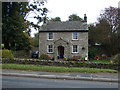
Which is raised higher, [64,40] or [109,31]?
[109,31]

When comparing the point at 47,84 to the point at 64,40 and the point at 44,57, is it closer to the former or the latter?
the point at 44,57

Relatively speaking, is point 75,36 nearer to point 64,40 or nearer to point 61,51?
point 64,40

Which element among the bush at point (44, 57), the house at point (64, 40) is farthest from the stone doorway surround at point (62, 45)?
the bush at point (44, 57)

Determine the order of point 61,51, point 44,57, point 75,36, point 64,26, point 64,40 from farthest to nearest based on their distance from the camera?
point 61,51 → point 64,26 → point 75,36 → point 64,40 → point 44,57

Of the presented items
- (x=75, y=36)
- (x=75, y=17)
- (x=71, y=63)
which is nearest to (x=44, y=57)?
(x=75, y=36)

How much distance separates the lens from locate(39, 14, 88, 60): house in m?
30.8

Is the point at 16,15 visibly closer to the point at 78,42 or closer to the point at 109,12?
the point at 78,42

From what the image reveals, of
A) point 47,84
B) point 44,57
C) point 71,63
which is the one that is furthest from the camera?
point 44,57

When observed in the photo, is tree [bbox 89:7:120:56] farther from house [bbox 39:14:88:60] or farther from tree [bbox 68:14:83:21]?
tree [bbox 68:14:83:21]

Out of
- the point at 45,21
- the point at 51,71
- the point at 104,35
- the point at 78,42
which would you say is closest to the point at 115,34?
the point at 104,35

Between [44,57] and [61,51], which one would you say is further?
[61,51]

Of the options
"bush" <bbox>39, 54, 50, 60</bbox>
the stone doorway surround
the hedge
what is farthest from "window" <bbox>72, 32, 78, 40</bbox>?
the hedge

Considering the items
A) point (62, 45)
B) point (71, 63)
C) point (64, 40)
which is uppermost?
point (64, 40)

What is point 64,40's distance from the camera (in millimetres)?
30750
